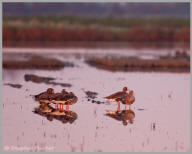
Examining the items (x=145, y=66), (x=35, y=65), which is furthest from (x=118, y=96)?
(x=35, y=65)

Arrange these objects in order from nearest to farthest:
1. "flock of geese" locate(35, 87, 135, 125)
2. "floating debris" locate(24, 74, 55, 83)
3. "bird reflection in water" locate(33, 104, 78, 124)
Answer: "bird reflection in water" locate(33, 104, 78, 124), "flock of geese" locate(35, 87, 135, 125), "floating debris" locate(24, 74, 55, 83)

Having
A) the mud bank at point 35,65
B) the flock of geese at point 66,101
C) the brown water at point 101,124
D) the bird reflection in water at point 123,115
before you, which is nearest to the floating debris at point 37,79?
the brown water at point 101,124

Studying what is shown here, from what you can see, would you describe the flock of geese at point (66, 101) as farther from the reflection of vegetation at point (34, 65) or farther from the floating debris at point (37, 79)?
the reflection of vegetation at point (34, 65)

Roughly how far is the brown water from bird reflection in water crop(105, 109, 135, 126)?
0.10m

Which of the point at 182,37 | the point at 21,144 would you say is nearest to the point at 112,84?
the point at 21,144

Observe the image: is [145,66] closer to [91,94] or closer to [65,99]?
[91,94]

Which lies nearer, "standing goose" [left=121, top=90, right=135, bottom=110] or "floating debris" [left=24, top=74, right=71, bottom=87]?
"standing goose" [left=121, top=90, right=135, bottom=110]

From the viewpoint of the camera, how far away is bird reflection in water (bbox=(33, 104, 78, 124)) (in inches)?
376

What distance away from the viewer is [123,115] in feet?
32.7

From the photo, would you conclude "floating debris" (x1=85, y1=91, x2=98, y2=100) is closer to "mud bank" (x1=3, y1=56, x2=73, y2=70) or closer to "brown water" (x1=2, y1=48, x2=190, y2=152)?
"brown water" (x1=2, y1=48, x2=190, y2=152)

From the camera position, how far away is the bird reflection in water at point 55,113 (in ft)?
31.4

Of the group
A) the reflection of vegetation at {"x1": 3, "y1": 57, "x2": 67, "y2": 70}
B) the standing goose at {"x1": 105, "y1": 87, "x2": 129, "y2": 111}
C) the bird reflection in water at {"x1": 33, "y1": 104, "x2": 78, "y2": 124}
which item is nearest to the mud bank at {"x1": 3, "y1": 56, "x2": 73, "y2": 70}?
the reflection of vegetation at {"x1": 3, "y1": 57, "x2": 67, "y2": 70}

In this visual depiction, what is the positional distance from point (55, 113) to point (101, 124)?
3.75 ft

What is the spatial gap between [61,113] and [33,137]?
1.69 meters
